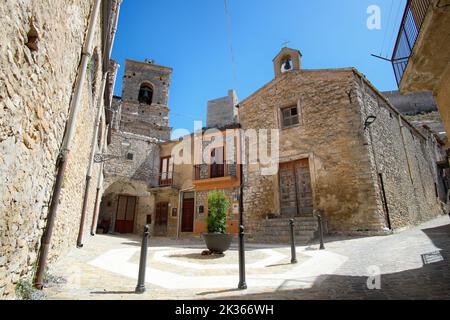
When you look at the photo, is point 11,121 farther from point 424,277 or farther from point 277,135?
point 277,135

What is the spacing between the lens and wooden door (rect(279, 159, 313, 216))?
1032 centimetres

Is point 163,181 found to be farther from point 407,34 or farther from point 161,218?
point 407,34

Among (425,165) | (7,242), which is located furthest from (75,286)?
(425,165)

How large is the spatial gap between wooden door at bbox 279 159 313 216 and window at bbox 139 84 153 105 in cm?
1898

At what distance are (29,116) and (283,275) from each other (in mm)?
4055

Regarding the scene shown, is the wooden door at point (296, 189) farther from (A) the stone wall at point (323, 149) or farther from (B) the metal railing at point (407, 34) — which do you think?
(B) the metal railing at point (407, 34)

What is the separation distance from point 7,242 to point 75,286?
1.44 metres

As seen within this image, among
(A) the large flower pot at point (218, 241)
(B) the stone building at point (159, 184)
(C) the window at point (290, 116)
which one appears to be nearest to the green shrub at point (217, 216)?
(A) the large flower pot at point (218, 241)

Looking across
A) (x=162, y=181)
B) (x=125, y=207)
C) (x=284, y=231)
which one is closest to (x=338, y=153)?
(x=284, y=231)

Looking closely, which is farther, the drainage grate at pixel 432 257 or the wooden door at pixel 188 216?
the wooden door at pixel 188 216

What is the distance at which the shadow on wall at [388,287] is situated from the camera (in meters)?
2.92

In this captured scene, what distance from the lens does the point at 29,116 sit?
2443 mm

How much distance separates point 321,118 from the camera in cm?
1062

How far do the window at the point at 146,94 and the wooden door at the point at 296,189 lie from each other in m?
19.0
